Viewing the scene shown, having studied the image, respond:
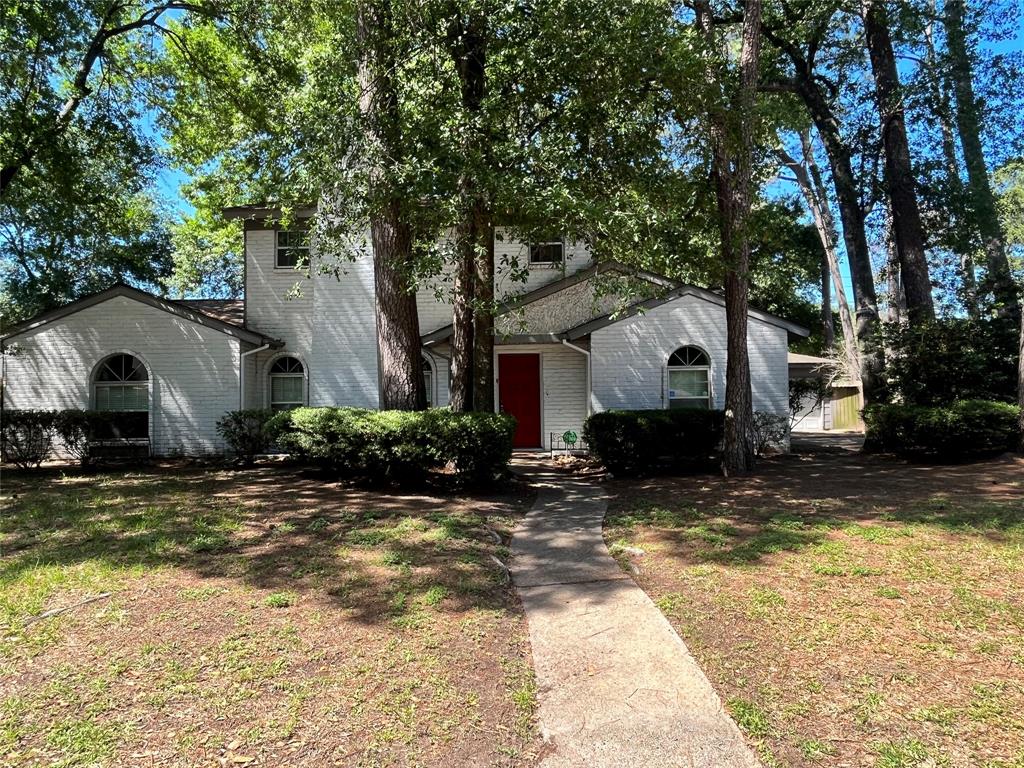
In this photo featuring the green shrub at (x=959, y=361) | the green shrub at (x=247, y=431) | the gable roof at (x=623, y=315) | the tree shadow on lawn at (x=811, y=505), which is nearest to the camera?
the tree shadow on lawn at (x=811, y=505)

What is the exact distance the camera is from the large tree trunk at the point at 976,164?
13.5 metres

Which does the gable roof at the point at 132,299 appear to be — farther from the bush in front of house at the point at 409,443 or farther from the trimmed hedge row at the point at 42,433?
the bush in front of house at the point at 409,443

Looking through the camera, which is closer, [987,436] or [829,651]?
[829,651]

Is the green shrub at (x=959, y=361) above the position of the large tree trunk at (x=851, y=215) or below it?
below

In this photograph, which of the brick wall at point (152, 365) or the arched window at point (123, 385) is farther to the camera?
the arched window at point (123, 385)

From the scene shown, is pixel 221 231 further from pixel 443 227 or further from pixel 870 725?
pixel 870 725

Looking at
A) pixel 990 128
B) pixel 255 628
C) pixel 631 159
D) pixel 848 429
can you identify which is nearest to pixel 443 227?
pixel 631 159

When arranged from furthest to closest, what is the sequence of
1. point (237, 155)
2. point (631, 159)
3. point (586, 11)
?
point (237, 155)
point (631, 159)
point (586, 11)

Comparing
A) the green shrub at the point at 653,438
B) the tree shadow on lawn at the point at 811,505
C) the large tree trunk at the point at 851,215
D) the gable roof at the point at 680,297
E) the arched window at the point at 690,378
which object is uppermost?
the large tree trunk at the point at 851,215

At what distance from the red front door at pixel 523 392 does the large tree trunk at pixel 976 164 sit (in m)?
10.3

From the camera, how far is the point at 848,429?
26531mm

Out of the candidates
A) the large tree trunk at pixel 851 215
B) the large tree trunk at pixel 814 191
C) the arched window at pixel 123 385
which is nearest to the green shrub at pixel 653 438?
the large tree trunk at pixel 851 215

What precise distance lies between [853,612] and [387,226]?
7662mm

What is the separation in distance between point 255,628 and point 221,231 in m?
24.7
